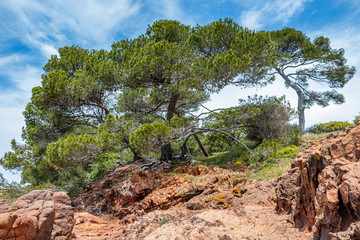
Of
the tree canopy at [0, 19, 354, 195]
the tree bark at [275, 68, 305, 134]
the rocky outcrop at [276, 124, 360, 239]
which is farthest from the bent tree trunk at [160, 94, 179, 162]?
the tree bark at [275, 68, 305, 134]

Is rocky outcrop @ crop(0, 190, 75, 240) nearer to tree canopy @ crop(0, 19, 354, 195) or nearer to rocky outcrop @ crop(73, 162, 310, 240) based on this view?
rocky outcrop @ crop(73, 162, 310, 240)

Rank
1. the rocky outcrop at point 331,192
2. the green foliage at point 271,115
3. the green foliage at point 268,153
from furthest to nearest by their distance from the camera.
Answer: the green foliage at point 271,115 < the green foliage at point 268,153 < the rocky outcrop at point 331,192

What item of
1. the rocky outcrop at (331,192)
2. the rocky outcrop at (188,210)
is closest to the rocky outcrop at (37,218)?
the rocky outcrop at (188,210)

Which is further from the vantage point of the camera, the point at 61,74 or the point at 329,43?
the point at 329,43

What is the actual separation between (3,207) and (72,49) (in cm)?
1252

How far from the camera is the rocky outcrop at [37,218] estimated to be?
4418mm

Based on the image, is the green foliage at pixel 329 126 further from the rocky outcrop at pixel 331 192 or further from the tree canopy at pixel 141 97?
the rocky outcrop at pixel 331 192

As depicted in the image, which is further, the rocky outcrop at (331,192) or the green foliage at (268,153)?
the green foliage at (268,153)

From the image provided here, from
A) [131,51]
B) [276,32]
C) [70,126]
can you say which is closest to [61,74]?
[70,126]

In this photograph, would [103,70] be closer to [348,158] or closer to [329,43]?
[348,158]

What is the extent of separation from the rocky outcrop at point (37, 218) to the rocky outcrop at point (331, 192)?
17.3 ft

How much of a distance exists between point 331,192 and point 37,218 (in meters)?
5.82

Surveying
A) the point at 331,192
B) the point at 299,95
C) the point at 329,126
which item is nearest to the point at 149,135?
the point at 331,192

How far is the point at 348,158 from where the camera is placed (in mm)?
2801
